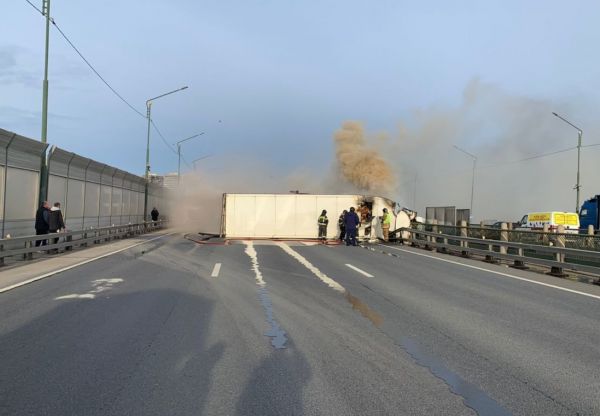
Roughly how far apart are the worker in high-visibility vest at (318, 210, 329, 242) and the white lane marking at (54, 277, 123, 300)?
15.9 meters

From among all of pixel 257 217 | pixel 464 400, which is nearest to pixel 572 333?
pixel 464 400

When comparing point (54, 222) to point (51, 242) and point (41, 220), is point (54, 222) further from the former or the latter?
point (51, 242)

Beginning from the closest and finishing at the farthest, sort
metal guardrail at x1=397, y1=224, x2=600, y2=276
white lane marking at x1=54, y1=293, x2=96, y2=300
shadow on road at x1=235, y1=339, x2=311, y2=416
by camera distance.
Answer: shadow on road at x1=235, y1=339, x2=311, y2=416
white lane marking at x1=54, y1=293, x2=96, y2=300
metal guardrail at x1=397, y1=224, x2=600, y2=276

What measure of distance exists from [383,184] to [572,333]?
117 feet

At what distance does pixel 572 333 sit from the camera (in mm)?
6590

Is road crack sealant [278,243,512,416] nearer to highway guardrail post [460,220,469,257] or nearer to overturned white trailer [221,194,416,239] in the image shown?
highway guardrail post [460,220,469,257]

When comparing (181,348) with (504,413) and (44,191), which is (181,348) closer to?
(504,413)

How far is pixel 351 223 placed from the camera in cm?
2356

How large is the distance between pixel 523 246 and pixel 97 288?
11541 millimetres

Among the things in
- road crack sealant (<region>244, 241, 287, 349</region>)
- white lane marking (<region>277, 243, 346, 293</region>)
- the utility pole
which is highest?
the utility pole

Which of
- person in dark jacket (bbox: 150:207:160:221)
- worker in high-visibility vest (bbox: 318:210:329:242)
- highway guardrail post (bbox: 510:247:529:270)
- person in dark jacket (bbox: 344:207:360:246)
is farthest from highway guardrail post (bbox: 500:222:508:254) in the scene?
person in dark jacket (bbox: 150:207:160:221)

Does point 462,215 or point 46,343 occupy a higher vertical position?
point 462,215

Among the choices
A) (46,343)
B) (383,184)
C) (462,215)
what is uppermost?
(383,184)

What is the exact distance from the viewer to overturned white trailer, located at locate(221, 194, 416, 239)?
2706 centimetres
